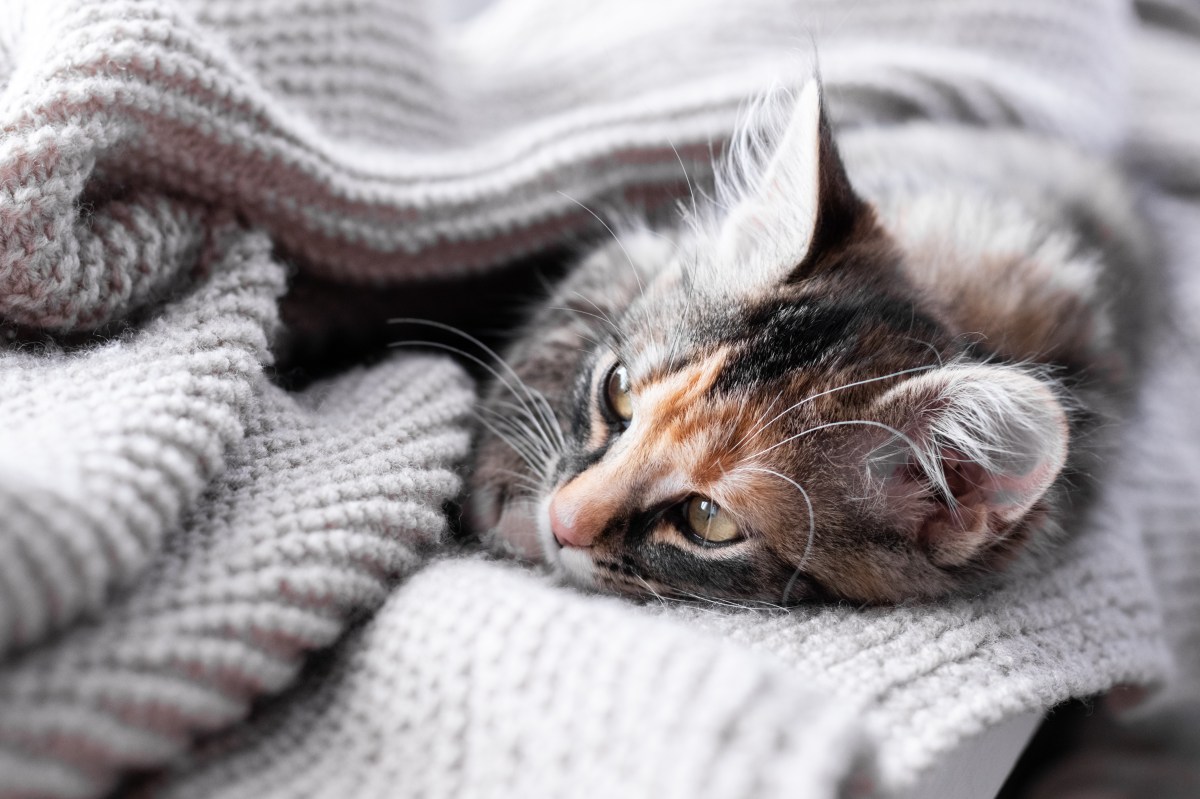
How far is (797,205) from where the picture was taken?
2.97 feet

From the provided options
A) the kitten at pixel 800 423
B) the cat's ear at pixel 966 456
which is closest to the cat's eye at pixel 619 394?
the kitten at pixel 800 423

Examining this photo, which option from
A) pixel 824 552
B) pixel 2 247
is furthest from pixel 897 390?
pixel 2 247

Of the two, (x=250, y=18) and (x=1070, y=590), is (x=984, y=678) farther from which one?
(x=250, y=18)

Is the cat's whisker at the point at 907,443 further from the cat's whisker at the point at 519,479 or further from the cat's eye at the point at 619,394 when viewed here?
the cat's whisker at the point at 519,479

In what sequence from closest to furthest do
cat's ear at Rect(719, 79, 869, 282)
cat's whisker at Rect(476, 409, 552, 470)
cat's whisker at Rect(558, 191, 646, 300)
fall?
cat's ear at Rect(719, 79, 869, 282), cat's whisker at Rect(476, 409, 552, 470), cat's whisker at Rect(558, 191, 646, 300)

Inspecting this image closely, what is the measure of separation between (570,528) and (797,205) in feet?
1.37

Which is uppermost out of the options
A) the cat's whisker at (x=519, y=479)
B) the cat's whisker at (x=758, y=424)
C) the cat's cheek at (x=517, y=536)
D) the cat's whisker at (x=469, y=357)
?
the cat's whisker at (x=758, y=424)

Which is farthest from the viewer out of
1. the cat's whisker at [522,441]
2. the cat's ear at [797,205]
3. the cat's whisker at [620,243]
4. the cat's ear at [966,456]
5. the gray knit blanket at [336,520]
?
the cat's whisker at [620,243]

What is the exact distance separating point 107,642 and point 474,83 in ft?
3.36

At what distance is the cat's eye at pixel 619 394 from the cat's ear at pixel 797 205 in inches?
7.3

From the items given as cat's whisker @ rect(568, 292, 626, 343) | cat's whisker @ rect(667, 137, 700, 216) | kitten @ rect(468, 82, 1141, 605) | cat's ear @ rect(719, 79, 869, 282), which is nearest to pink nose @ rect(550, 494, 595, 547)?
kitten @ rect(468, 82, 1141, 605)

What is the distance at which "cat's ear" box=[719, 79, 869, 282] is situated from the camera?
33.9 inches

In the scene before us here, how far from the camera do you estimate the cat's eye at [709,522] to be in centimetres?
84

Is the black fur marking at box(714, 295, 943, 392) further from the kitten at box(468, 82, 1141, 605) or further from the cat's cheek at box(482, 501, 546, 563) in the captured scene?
the cat's cheek at box(482, 501, 546, 563)
